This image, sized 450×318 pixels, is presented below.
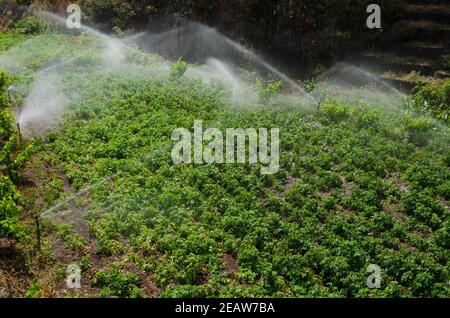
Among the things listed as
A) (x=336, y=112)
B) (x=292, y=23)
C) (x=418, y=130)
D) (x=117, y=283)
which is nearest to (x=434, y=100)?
(x=418, y=130)

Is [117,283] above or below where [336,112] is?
below

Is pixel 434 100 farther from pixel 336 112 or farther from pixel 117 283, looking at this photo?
pixel 117 283

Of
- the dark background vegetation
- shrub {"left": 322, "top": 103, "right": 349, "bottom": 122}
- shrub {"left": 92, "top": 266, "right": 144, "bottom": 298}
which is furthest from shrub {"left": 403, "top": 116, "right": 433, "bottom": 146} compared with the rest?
shrub {"left": 92, "top": 266, "right": 144, "bottom": 298}

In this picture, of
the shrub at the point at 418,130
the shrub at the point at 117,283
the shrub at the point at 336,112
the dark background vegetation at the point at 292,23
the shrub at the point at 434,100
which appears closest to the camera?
the shrub at the point at 117,283

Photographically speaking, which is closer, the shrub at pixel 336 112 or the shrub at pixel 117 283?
the shrub at pixel 117 283

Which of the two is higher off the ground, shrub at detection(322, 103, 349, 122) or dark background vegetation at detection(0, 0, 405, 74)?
dark background vegetation at detection(0, 0, 405, 74)

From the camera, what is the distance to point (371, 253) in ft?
37.5

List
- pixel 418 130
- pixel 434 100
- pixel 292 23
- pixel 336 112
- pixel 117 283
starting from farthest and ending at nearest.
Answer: pixel 292 23 < pixel 434 100 < pixel 336 112 < pixel 418 130 < pixel 117 283

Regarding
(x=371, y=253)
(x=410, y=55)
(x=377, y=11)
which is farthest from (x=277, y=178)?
(x=377, y=11)

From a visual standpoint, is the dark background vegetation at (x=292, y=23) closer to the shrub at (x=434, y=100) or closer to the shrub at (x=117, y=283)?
the shrub at (x=434, y=100)

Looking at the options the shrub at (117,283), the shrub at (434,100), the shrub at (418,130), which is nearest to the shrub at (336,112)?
the shrub at (418,130)

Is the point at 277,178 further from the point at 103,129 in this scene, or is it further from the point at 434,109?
the point at 434,109

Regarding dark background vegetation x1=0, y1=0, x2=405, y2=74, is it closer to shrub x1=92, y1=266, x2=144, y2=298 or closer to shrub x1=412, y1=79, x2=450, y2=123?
shrub x1=412, y1=79, x2=450, y2=123

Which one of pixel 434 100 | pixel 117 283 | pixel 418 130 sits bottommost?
pixel 117 283
